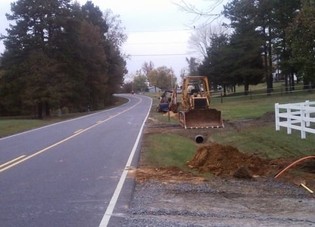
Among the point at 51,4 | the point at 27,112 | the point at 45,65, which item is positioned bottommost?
the point at 27,112

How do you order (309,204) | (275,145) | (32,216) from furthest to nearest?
(275,145), (309,204), (32,216)

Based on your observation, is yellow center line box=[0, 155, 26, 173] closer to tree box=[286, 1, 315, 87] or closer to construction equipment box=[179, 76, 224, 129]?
tree box=[286, 1, 315, 87]

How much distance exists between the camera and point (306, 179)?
37.5ft

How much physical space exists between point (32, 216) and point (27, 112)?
74.0 metres

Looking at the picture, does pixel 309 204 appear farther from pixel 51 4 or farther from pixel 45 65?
pixel 51 4

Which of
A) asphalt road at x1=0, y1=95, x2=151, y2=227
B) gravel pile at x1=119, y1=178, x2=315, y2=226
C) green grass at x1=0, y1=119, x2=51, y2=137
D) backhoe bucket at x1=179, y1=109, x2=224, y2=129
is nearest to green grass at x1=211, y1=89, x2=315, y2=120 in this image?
backhoe bucket at x1=179, y1=109, x2=224, y2=129

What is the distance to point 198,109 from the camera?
92.7 feet

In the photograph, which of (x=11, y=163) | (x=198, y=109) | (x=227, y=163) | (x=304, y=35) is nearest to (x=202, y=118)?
(x=198, y=109)

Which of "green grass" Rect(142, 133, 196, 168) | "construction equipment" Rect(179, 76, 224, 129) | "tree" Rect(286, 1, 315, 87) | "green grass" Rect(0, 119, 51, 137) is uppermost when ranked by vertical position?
"tree" Rect(286, 1, 315, 87)

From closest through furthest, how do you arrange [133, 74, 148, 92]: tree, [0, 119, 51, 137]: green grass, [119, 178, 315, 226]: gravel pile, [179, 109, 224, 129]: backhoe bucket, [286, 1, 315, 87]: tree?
[119, 178, 315, 226]: gravel pile → [286, 1, 315, 87]: tree → [179, 109, 224, 129]: backhoe bucket → [0, 119, 51, 137]: green grass → [133, 74, 148, 92]: tree

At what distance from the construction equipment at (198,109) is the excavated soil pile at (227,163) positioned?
13.6 m

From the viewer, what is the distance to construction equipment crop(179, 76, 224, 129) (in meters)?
27.9

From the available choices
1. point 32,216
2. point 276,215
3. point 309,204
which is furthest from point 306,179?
point 32,216

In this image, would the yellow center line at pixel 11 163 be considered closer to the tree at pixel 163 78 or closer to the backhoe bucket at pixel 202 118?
the backhoe bucket at pixel 202 118
